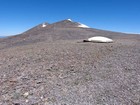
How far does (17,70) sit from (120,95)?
3596 mm

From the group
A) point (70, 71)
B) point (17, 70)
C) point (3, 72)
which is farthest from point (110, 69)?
point (3, 72)

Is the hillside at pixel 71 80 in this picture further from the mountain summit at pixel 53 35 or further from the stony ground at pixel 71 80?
the mountain summit at pixel 53 35

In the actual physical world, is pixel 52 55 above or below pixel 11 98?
above

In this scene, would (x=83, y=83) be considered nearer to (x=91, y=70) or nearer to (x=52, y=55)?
(x=91, y=70)

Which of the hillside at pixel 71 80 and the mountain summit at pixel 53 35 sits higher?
the mountain summit at pixel 53 35


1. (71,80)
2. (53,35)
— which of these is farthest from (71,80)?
(53,35)

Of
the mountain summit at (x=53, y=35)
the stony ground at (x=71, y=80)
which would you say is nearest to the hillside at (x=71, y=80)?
the stony ground at (x=71, y=80)

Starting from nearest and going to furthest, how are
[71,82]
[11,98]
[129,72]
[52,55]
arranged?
[11,98]
[71,82]
[129,72]
[52,55]

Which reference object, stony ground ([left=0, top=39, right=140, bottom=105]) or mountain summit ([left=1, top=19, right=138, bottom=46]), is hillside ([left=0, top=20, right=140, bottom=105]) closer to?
stony ground ([left=0, top=39, right=140, bottom=105])

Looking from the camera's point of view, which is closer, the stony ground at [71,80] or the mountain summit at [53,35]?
the stony ground at [71,80]

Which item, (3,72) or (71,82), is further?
(3,72)

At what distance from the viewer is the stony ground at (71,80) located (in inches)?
→ 164

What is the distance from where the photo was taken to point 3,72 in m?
6.04

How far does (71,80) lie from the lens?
5.12 meters
